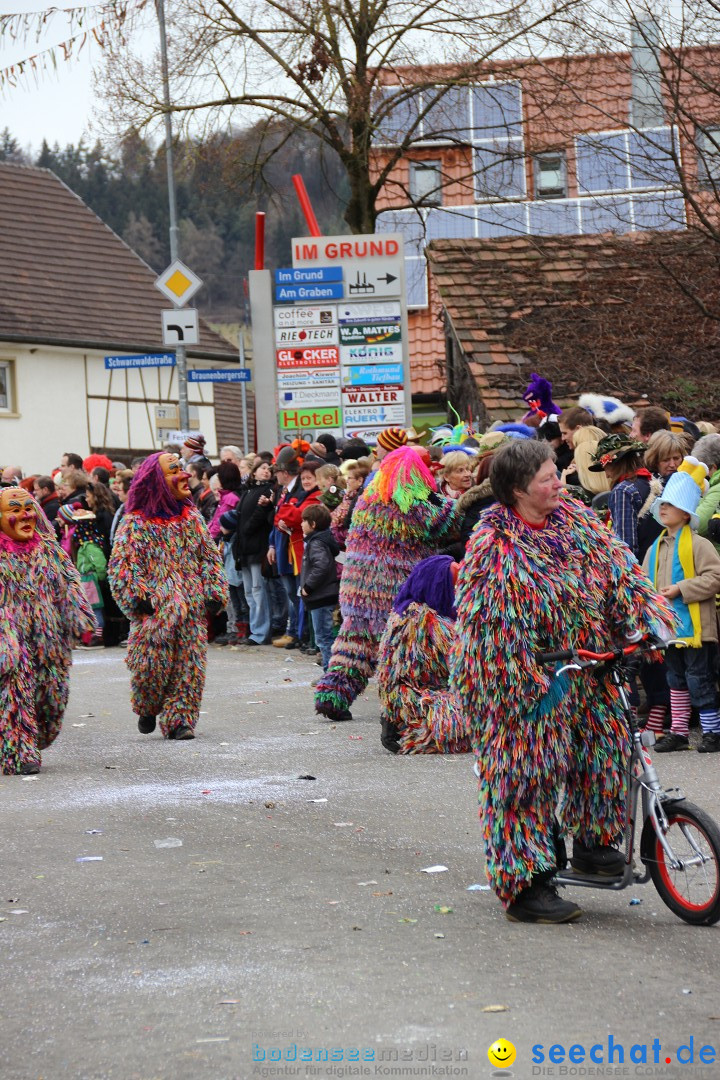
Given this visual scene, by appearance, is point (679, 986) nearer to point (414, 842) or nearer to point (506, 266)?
point (414, 842)

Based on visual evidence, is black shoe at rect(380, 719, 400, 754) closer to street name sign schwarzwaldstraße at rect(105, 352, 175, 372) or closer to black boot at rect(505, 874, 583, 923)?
black boot at rect(505, 874, 583, 923)

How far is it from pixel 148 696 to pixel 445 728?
236 cm

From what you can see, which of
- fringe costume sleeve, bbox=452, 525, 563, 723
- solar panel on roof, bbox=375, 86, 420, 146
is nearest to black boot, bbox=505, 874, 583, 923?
fringe costume sleeve, bbox=452, 525, 563, 723

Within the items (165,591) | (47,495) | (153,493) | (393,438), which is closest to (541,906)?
(165,591)

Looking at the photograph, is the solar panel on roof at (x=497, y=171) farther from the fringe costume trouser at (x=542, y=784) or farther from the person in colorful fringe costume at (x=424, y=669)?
the fringe costume trouser at (x=542, y=784)

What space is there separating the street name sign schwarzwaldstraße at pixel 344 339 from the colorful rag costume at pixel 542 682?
14.9 m

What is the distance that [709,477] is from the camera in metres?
11.1

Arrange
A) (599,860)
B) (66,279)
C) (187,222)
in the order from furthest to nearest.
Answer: (187,222)
(66,279)
(599,860)

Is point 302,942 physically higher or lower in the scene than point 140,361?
lower

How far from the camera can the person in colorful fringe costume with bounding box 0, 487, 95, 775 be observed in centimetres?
1052

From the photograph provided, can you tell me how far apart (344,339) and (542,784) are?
15.3 metres

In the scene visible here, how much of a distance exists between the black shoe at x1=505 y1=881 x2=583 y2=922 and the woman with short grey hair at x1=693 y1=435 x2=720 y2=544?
184 inches

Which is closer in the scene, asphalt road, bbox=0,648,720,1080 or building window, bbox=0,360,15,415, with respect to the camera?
asphalt road, bbox=0,648,720,1080

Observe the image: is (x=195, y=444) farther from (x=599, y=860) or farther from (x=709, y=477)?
(x=599, y=860)
